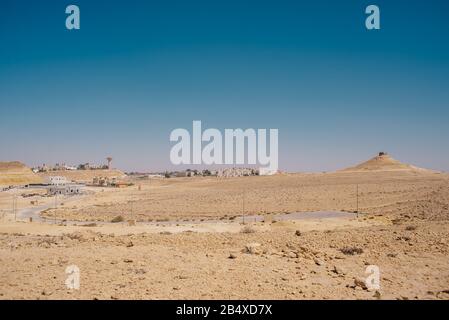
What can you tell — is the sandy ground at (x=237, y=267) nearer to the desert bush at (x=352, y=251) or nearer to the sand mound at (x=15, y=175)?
the desert bush at (x=352, y=251)

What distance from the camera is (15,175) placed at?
416 feet

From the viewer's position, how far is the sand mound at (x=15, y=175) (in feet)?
392

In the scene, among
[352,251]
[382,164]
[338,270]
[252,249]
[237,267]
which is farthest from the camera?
[382,164]

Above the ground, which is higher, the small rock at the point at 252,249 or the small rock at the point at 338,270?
the small rock at the point at 338,270

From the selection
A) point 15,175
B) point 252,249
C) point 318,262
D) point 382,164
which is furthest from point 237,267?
point 382,164

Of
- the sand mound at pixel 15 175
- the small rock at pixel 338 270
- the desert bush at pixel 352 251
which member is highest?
the small rock at pixel 338 270

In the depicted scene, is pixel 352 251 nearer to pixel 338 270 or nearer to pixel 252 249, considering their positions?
pixel 338 270

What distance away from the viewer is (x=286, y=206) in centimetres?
5128

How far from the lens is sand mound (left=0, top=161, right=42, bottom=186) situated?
119562 mm

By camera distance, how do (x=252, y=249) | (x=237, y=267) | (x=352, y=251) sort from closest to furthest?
(x=237, y=267)
(x=352, y=251)
(x=252, y=249)

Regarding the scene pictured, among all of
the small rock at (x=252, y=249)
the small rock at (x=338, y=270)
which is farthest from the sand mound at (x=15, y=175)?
the small rock at (x=338, y=270)

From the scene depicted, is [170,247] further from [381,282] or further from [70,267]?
[381,282]

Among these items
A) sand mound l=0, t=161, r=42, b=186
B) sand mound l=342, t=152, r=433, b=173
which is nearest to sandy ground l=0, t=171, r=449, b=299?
sand mound l=0, t=161, r=42, b=186

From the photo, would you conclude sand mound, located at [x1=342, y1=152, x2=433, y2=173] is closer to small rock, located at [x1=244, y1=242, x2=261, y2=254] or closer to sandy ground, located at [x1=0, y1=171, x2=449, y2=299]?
sandy ground, located at [x1=0, y1=171, x2=449, y2=299]
